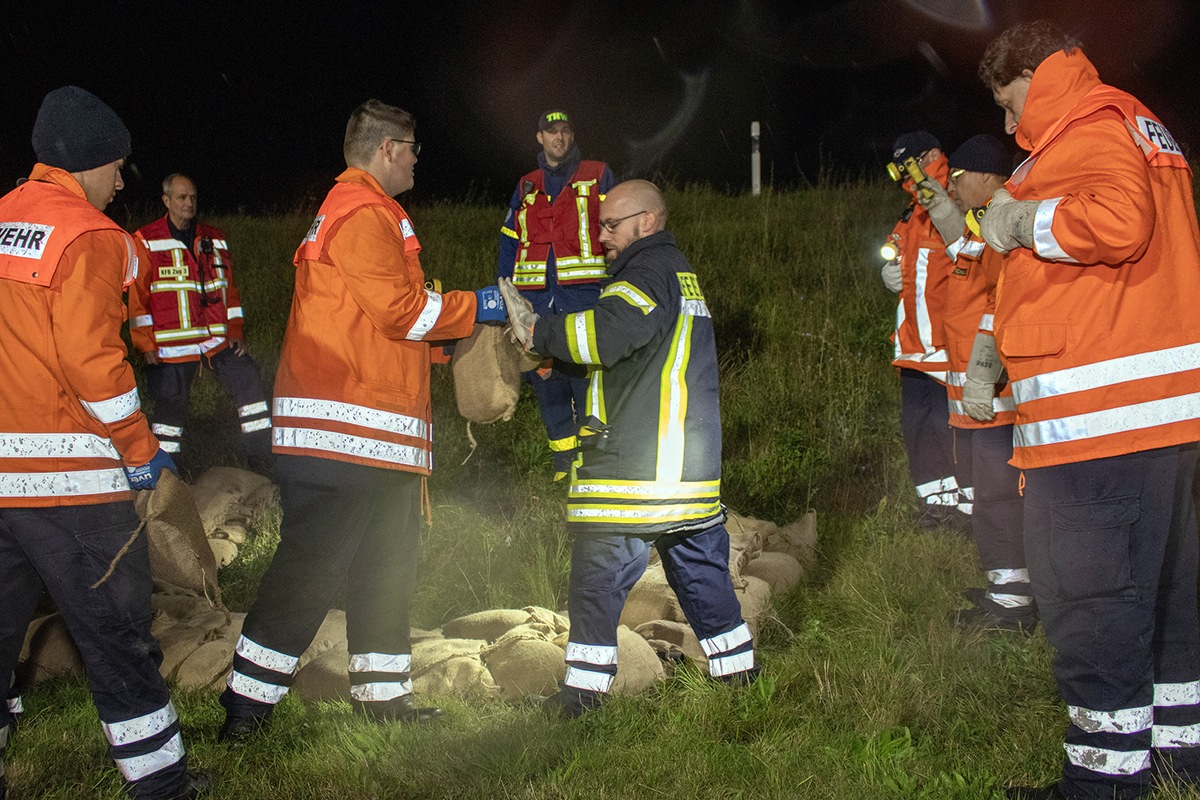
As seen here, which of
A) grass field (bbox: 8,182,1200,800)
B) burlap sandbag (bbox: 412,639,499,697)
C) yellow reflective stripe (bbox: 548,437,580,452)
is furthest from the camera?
yellow reflective stripe (bbox: 548,437,580,452)

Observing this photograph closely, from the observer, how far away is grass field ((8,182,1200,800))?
3430 millimetres

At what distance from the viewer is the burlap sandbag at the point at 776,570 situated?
213 inches

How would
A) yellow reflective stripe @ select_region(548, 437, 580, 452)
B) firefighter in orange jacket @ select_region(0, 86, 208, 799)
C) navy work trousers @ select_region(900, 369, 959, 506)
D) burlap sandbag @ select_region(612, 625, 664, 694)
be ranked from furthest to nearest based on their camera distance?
yellow reflective stripe @ select_region(548, 437, 580, 452) < navy work trousers @ select_region(900, 369, 959, 506) < burlap sandbag @ select_region(612, 625, 664, 694) < firefighter in orange jacket @ select_region(0, 86, 208, 799)

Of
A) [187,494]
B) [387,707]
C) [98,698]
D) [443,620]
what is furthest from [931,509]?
[98,698]

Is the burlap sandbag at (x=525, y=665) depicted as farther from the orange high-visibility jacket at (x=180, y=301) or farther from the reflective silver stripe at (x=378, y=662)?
the orange high-visibility jacket at (x=180, y=301)

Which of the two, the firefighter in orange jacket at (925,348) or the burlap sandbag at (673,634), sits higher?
the firefighter in orange jacket at (925,348)

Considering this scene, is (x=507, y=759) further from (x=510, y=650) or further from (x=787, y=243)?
(x=787, y=243)

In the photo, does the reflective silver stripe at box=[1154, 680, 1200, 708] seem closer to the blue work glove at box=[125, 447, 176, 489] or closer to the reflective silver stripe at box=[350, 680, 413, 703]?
the reflective silver stripe at box=[350, 680, 413, 703]

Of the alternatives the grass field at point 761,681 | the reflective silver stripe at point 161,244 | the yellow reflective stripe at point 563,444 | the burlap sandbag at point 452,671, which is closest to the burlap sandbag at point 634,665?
the grass field at point 761,681

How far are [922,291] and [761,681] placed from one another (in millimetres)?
2680

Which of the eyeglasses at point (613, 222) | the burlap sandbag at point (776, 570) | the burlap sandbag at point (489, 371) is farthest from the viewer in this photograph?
the burlap sandbag at point (776, 570)

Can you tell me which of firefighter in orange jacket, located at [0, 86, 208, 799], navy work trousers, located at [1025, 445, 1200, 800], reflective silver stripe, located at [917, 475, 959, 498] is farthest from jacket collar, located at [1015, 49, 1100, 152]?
reflective silver stripe, located at [917, 475, 959, 498]

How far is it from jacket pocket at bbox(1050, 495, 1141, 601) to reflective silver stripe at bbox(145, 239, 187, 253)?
21.0 feet

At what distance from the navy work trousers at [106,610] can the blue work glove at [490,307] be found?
1.36m
